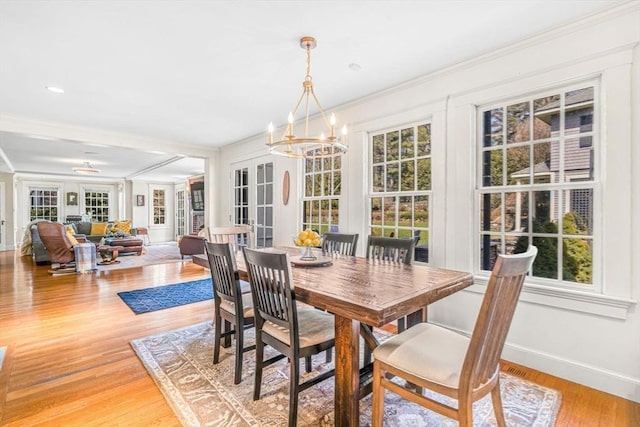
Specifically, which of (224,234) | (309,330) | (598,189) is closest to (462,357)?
(309,330)

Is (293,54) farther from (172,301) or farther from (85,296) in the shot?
(85,296)

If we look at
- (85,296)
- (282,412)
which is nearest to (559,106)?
(282,412)

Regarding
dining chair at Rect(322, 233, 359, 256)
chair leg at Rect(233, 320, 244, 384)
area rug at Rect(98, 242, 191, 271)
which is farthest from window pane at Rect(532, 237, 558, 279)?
area rug at Rect(98, 242, 191, 271)

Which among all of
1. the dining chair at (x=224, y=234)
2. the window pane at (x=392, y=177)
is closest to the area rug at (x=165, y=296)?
the dining chair at (x=224, y=234)

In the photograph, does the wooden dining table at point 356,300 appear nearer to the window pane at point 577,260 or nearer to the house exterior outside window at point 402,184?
the window pane at point 577,260

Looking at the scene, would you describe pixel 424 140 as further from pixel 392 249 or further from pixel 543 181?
pixel 392 249

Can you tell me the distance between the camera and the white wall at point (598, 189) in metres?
2.02

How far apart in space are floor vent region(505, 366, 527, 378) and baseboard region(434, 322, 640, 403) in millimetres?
87

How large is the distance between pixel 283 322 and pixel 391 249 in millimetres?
1259

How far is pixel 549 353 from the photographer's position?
2.33m

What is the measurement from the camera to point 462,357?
1482 millimetres

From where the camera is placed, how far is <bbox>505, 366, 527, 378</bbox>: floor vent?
2309 millimetres

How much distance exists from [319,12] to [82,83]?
2747mm

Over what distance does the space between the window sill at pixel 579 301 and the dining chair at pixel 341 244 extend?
145 centimetres
